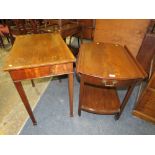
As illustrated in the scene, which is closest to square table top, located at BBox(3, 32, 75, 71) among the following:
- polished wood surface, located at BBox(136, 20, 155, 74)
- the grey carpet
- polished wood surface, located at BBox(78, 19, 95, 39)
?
the grey carpet

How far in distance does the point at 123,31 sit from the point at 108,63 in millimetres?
873

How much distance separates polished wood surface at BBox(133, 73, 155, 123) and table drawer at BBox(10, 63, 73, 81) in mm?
712

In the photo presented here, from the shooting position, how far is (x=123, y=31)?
1785mm

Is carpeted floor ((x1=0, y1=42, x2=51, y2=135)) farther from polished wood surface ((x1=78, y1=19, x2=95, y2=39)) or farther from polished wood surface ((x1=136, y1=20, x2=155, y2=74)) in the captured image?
polished wood surface ((x1=78, y1=19, x2=95, y2=39))

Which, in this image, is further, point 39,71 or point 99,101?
point 99,101

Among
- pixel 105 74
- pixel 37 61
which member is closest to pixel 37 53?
pixel 37 61

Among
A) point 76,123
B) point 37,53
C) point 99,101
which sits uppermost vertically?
point 37,53

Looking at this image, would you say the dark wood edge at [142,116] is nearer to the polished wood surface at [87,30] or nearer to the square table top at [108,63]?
the square table top at [108,63]

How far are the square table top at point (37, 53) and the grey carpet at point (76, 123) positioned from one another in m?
0.72

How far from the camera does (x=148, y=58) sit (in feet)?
4.92

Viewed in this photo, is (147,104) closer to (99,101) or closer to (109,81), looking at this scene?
(99,101)
